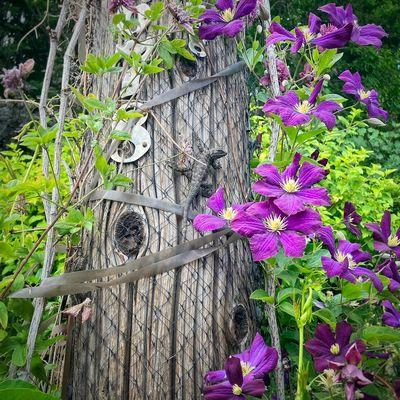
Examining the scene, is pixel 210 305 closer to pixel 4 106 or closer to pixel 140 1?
pixel 140 1

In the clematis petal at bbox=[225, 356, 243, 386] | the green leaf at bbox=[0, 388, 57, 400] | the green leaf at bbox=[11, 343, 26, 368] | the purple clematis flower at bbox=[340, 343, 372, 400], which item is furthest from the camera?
the green leaf at bbox=[11, 343, 26, 368]

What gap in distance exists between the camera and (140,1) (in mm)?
1779

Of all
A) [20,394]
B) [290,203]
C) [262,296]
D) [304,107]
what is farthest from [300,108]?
[20,394]

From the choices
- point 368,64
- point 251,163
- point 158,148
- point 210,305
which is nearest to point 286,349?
Result: point 210,305

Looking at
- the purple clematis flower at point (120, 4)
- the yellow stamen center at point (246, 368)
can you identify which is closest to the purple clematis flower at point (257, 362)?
the yellow stamen center at point (246, 368)

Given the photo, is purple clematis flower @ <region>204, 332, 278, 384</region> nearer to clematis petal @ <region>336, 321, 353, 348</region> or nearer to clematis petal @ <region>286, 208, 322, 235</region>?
clematis petal @ <region>336, 321, 353, 348</region>

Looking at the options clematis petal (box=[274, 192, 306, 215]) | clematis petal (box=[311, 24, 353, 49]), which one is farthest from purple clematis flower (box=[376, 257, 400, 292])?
clematis petal (box=[311, 24, 353, 49])

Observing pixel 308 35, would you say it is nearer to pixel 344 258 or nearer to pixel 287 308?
pixel 344 258

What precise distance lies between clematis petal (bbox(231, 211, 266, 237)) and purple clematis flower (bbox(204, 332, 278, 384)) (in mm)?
279

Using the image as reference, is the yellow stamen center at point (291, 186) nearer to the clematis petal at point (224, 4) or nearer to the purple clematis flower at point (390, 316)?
the purple clematis flower at point (390, 316)

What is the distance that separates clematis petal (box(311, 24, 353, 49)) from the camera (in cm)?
148

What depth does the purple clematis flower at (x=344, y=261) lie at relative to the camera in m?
1.39

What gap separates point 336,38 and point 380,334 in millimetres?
809

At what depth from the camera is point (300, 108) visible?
1452 millimetres
